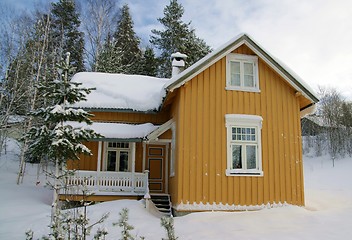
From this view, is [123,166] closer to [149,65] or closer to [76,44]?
[149,65]

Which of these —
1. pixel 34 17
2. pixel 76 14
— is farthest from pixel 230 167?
pixel 76 14

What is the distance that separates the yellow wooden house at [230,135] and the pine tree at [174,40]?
58.2ft

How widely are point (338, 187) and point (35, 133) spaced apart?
18.3 meters

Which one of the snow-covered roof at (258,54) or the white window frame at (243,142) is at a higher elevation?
the snow-covered roof at (258,54)

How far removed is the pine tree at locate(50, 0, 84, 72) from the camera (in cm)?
2755

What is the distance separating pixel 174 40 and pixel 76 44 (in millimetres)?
9274

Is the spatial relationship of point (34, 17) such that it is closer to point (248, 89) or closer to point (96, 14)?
point (96, 14)

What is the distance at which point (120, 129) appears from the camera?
13.2m

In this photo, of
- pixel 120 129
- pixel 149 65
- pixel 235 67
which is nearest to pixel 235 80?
pixel 235 67

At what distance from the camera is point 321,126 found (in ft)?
107

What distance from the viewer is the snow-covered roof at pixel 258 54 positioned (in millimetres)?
10812

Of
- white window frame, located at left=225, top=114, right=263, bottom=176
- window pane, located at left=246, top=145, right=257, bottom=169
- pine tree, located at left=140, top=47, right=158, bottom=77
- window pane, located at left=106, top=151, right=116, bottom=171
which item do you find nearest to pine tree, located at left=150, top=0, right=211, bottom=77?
pine tree, located at left=140, top=47, right=158, bottom=77

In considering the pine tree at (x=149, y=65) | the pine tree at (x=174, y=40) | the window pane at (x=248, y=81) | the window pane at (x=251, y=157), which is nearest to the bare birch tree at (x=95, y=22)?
the pine tree at (x=149, y=65)

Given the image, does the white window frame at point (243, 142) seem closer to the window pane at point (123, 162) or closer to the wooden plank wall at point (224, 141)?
the wooden plank wall at point (224, 141)
